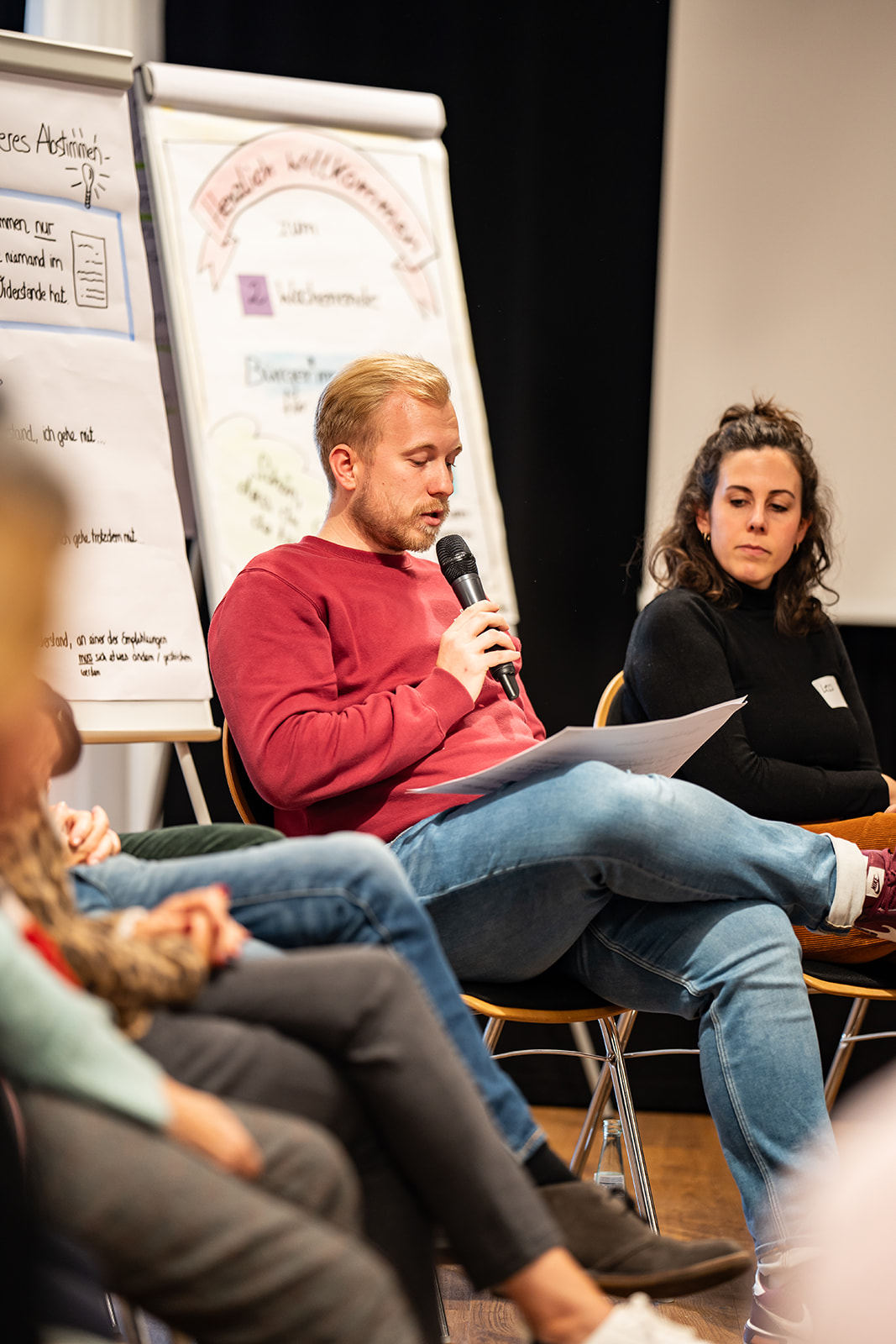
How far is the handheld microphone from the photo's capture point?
172 centimetres

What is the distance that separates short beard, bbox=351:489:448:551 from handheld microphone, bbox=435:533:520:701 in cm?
3

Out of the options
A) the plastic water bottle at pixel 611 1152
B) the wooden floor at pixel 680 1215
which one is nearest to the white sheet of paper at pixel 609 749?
the wooden floor at pixel 680 1215

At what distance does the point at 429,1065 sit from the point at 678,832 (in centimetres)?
56

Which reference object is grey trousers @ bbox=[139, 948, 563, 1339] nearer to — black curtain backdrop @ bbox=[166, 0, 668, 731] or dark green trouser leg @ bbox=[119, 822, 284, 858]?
dark green trouser leg @ bbox=[119, 822, 284, 858]

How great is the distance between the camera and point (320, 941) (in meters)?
1.09

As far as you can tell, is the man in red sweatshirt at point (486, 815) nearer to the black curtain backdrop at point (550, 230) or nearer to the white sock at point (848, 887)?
the white sock at point (848, 887)

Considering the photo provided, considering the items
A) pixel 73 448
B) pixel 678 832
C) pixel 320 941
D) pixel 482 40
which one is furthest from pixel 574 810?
pixel 482 40

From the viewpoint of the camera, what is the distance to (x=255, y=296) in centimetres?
244

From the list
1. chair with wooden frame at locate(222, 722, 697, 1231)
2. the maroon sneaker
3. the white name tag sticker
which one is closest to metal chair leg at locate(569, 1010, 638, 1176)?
chair with wooden frame at locate(222, 722, 697, 1231)

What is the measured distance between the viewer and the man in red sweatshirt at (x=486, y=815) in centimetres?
138

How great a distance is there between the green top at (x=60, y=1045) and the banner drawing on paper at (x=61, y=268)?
5.70 feet

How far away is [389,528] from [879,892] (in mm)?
829

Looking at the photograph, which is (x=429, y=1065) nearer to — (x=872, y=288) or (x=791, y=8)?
(x=872, y=288)

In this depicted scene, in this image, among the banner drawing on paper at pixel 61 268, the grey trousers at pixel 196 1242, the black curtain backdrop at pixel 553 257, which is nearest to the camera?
the grey trousers at pixel 196 1242
